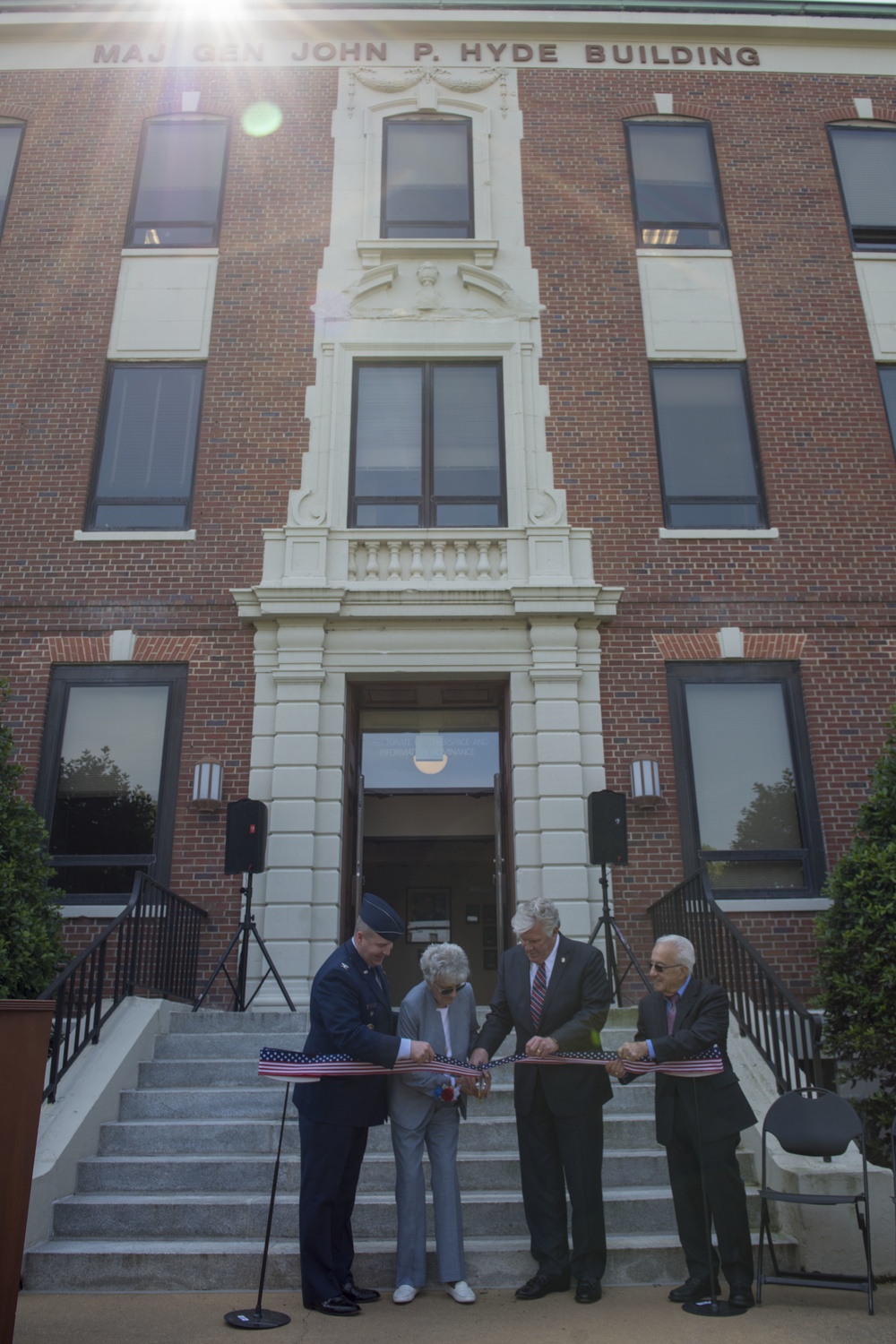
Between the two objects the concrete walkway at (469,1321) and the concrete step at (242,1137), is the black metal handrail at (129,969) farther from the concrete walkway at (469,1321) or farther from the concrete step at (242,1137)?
the concrete walkway at (469,1321)

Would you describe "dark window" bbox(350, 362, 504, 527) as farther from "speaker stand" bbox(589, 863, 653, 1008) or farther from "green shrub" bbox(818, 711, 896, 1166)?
"green shrub" bbox(818, 711, 896, 1166)

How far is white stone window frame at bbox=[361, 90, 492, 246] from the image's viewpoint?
1185 cm

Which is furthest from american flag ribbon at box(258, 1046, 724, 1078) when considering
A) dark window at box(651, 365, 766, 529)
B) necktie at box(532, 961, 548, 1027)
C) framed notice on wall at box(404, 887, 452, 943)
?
framed notice on wall at box(404, 887, 452, 943)

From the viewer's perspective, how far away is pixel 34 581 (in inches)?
A: 404

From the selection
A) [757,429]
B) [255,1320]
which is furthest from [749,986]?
[757,429]

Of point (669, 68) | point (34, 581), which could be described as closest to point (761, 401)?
point (669, 68)

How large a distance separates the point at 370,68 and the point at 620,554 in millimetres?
7137

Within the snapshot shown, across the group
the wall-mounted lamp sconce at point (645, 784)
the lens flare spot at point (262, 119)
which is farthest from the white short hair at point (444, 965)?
the lens flare spot at point (262, 119)

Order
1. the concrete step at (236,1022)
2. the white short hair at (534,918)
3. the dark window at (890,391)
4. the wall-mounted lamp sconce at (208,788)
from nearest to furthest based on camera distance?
1. the white short hair at (534,918)
2. the concrete step at (236,1022)
3. the wall-mounted lamp sconce at (208,788)
4. the dark window at (890,391)

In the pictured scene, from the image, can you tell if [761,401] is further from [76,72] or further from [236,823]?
[76,72]

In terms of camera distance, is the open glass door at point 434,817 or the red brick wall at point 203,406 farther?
the open glass door at point 434,817

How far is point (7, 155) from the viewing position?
486 inches

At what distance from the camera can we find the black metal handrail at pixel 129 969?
20.5 ft

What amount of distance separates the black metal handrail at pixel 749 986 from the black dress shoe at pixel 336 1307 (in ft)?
8.50
